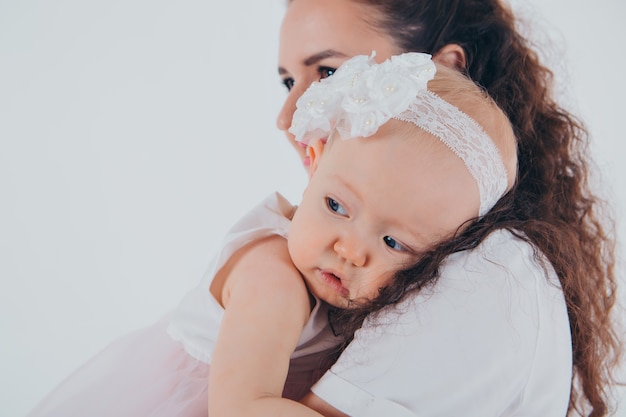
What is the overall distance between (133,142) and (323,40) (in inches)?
74.1

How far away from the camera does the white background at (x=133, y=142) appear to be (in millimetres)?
3439

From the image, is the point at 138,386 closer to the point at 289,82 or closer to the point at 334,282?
the point at 334,282

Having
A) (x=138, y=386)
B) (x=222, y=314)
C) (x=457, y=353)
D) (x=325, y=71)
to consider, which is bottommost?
(x=138, y=386)

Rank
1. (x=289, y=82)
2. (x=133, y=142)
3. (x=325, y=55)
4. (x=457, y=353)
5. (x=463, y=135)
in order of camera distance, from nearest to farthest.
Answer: (x=457, y=353)
(x=463, y=135)
(x=325, y=55)
(x=289, y=82)
(x=133, y=142)

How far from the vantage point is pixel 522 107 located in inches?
83.6

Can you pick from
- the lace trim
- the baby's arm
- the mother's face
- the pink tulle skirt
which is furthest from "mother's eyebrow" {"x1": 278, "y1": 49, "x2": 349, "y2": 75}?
the pink tulle skirt

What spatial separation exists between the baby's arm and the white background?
2034 mm

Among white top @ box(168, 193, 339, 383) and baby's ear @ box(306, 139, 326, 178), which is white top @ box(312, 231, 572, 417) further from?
baby's ear @ box(306, 139, 326, 178)

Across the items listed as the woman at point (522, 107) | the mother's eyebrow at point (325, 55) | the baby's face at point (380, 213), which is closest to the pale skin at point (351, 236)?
the baby's face at point (380, 213)

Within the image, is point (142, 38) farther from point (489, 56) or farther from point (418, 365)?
point (418, 365)

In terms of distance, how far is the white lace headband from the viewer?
1.50 m

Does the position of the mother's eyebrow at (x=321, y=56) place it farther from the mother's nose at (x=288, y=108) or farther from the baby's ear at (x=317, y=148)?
the baby's ear at (x=317, y=148)

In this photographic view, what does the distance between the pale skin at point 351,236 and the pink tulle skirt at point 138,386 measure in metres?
0.33

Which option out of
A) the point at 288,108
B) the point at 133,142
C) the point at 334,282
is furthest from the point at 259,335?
the point at 133,142
